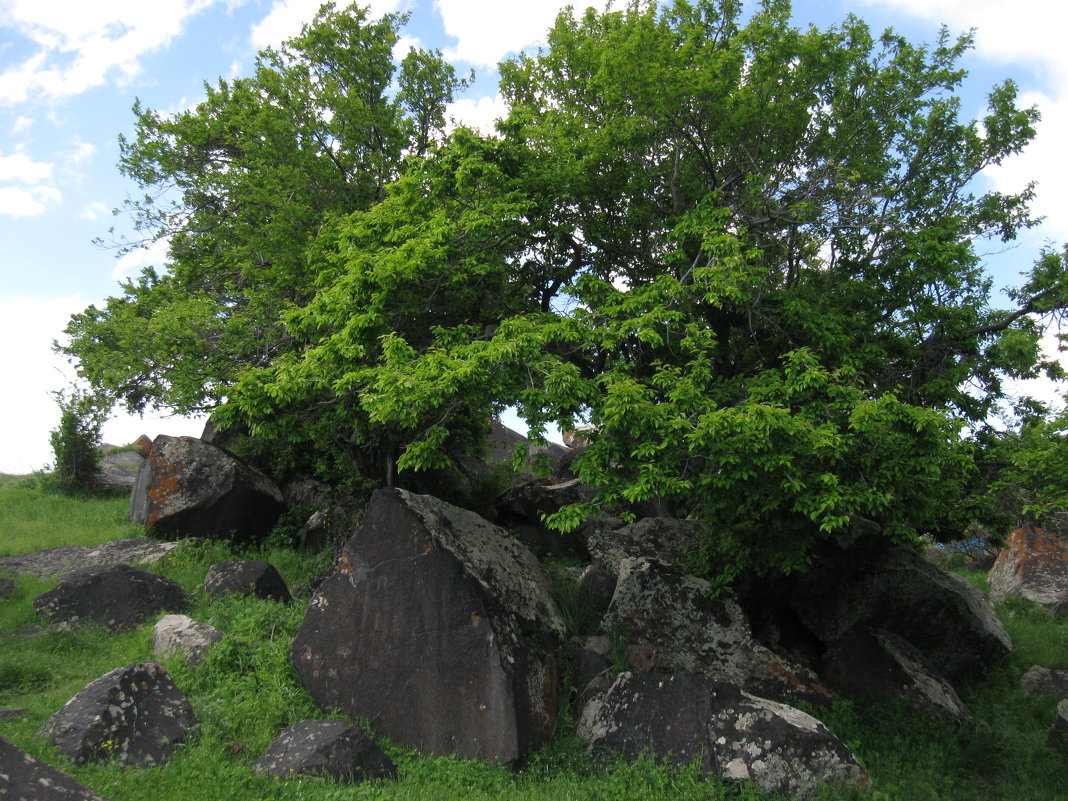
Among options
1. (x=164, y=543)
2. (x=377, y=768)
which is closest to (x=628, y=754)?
(x=377, y=768)

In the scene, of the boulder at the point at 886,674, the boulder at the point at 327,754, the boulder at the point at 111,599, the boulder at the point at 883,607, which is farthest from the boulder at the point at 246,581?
the boulder at the point at 886,674

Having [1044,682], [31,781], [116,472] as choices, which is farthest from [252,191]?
[1044,682]

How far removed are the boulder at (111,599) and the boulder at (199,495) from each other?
4.25 meters

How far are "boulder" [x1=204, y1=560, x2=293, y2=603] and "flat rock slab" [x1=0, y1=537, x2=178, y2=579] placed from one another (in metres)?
2.86

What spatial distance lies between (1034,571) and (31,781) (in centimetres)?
2441

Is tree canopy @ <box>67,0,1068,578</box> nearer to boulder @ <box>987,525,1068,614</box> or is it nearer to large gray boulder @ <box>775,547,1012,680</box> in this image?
large gray boulder @ <box>775,547,1012,680</box>

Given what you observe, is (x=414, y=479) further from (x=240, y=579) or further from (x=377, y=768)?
(x=377, y=768)

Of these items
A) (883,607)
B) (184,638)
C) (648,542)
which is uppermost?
(648,542)

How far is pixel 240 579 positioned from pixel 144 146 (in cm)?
1515

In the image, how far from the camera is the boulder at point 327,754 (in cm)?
919

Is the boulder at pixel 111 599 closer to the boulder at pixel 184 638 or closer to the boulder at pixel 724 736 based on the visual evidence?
the boulder at pixel 184 638

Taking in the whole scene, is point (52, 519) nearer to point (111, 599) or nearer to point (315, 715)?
point (111, 599)

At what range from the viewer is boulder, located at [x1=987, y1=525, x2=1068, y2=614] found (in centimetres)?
2153

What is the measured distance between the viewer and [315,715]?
434 inches
